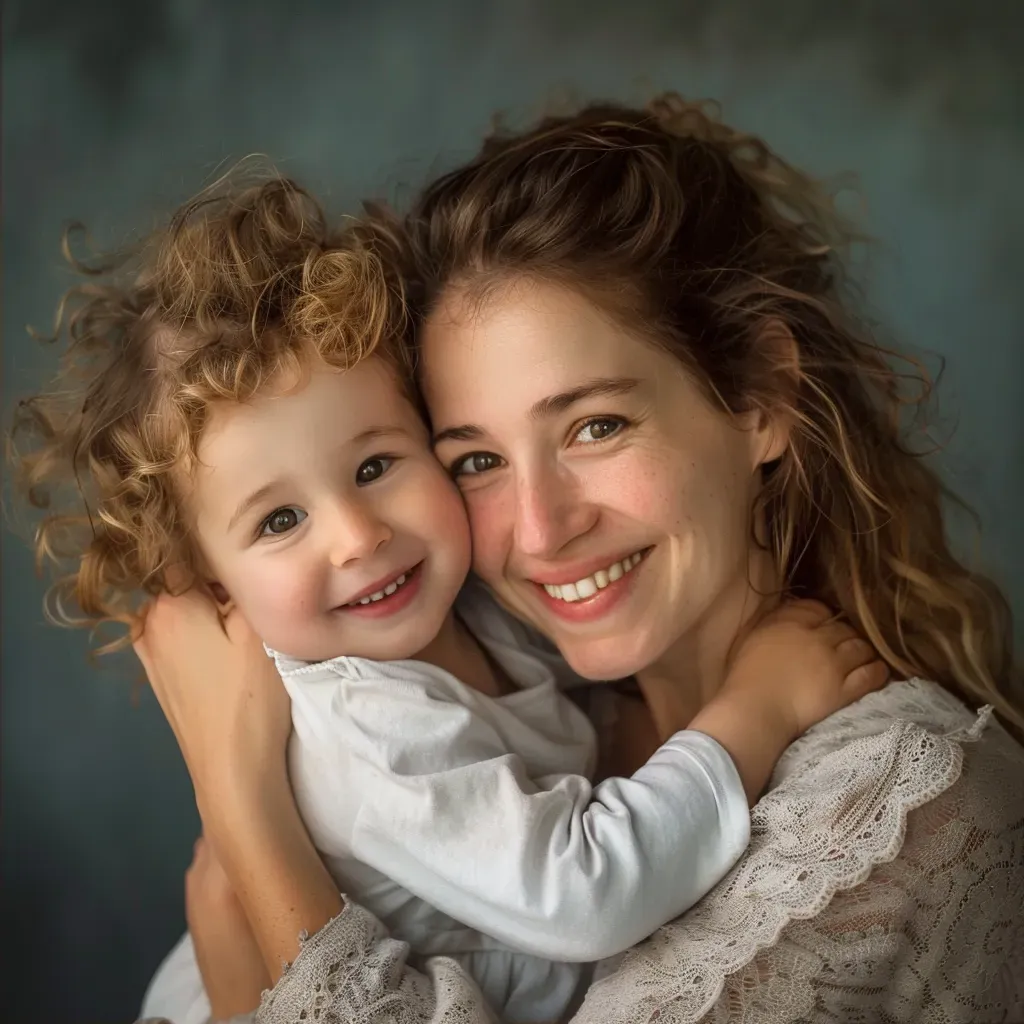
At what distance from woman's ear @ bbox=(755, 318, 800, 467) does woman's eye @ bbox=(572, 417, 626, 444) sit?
21 centimetres

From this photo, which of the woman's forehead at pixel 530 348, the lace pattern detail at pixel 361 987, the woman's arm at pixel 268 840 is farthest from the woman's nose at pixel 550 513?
the lace pattern detail at pixel 361 987

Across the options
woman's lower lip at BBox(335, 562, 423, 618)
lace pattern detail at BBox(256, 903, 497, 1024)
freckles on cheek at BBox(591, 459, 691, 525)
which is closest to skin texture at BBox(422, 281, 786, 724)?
freckles on cheek at BBox(591, 459, 691, 525)

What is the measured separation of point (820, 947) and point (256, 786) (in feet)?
2.10

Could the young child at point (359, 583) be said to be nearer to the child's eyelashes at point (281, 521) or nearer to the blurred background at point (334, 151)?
the child's eyelashes at point (281, 521)

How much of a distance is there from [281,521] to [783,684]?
24.2 inches

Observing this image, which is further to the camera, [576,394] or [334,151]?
[334,151]

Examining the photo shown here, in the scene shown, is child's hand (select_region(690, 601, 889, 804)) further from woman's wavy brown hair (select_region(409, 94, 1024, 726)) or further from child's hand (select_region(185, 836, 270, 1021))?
child's hand (select_region(185, 836, 270, 1021))

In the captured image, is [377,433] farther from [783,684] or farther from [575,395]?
[783,684]

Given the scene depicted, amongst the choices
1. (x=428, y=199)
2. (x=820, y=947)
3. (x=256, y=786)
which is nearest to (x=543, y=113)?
(x=428, y=199)

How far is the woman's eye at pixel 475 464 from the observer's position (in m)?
1.49

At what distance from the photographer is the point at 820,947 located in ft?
4.10

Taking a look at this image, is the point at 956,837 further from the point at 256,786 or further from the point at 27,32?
the point at 27,32

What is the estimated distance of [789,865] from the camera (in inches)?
50.2

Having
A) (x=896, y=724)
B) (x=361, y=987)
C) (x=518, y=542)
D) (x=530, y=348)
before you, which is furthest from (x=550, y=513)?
(x=361, y=987)
